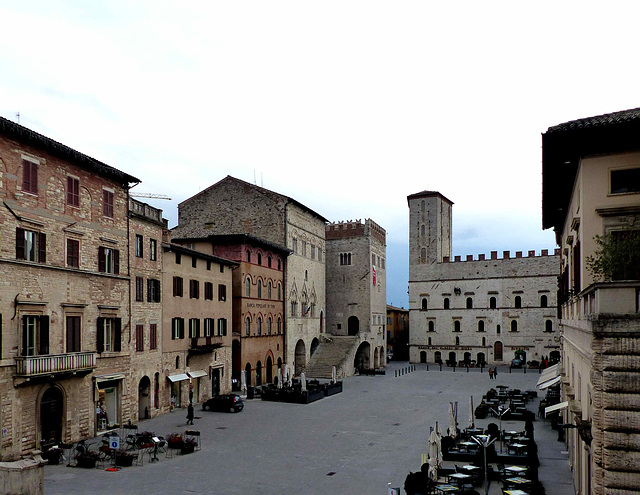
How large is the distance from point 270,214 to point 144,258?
21.1 m

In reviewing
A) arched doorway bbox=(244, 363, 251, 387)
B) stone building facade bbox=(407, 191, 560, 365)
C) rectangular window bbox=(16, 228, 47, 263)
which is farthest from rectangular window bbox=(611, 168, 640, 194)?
stone building facade bbox=(407, 191, 560, 365)

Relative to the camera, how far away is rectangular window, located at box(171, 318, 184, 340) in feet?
114

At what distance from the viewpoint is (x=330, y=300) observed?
6606 centimetres

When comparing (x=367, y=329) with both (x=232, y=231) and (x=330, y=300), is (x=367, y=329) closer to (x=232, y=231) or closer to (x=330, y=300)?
(x=330, y=300)

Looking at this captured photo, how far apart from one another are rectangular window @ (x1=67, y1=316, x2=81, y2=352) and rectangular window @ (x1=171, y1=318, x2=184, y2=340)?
8.83 m

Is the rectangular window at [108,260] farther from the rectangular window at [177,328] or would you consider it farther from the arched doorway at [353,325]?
the arched doorway at [353,325]

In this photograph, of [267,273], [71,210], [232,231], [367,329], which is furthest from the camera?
[367,329]

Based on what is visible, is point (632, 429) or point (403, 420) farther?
point (403, 420)

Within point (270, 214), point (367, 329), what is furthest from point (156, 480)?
point (367, 329)

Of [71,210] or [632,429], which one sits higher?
[71,210]

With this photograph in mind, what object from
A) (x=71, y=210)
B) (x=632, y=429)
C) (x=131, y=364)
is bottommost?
(x=131, y=364)

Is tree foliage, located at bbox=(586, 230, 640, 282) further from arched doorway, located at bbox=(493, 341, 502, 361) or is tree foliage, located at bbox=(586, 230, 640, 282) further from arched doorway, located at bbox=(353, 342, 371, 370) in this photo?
arched doorway, located at bbox=(493, 341, 502, 361)

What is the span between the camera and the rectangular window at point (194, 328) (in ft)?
121

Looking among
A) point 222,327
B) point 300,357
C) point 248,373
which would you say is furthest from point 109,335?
point 300,357
